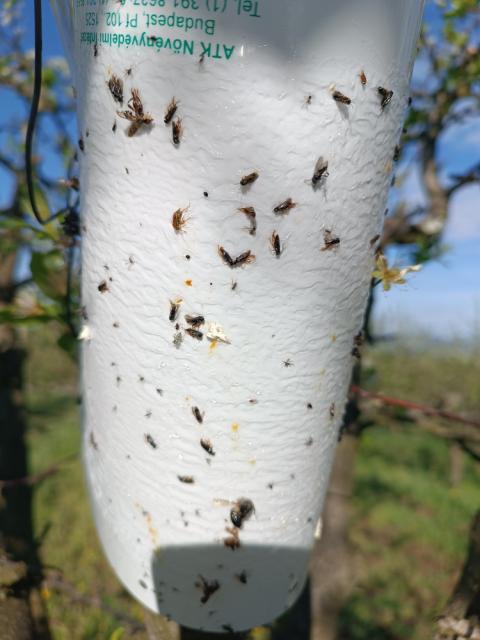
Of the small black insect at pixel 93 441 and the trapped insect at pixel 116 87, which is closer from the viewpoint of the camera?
the trapped insect at pixel 116 87

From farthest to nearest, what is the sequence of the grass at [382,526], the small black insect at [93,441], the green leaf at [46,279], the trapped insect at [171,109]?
the grass at [382,526] → the green leaf at [46,279] → the small black insect at [93,441] → the trapped insect at [171,109]

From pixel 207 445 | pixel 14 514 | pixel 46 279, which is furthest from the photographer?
pixel 14 514

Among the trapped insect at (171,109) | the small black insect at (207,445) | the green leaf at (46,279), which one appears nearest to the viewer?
the trapped insect at (171,109)

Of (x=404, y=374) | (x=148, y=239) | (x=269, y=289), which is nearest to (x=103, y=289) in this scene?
(x=148, y=239)

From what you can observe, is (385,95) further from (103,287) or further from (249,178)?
(103,287)

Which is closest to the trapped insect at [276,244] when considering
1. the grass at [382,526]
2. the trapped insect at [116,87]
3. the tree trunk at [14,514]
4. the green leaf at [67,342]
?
the trapped insect at [116,87]

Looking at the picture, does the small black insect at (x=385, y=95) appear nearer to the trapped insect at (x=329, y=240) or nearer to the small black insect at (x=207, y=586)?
the trapped insect at (x=329, y=240)

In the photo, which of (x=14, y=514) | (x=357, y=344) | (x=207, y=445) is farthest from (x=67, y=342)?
(x=14, y=514)
